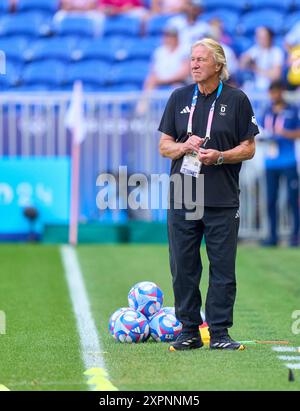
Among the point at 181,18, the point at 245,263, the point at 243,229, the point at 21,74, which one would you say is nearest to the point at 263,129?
the point at 243,229

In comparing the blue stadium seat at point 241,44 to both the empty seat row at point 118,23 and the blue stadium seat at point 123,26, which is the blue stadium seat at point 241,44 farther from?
the blue stadium seat at point 123,26

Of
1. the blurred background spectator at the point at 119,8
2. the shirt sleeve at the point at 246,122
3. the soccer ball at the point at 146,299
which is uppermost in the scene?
the blurred background spectator at the point at 119,8

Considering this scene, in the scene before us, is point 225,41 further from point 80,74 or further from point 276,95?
point 276,95

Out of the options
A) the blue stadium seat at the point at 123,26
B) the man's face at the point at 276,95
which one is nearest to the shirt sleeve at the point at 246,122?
the man's face at the point at 276,95

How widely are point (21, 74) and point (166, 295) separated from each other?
10759 mm

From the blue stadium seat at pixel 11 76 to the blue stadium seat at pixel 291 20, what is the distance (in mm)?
5306

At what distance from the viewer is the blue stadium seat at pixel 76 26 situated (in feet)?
72.9

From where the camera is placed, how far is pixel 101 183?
17.8 meters

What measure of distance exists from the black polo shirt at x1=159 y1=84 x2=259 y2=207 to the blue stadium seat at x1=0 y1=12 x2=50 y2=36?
47.6 feet

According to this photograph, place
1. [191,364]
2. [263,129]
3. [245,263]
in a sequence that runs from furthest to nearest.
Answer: [263,129], [245,263], [191,364]

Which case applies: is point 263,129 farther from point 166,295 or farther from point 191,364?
point 191,364

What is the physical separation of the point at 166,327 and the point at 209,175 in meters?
1.33

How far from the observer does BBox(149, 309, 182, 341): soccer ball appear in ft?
28.9

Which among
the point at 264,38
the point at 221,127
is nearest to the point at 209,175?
the point at 221,127
